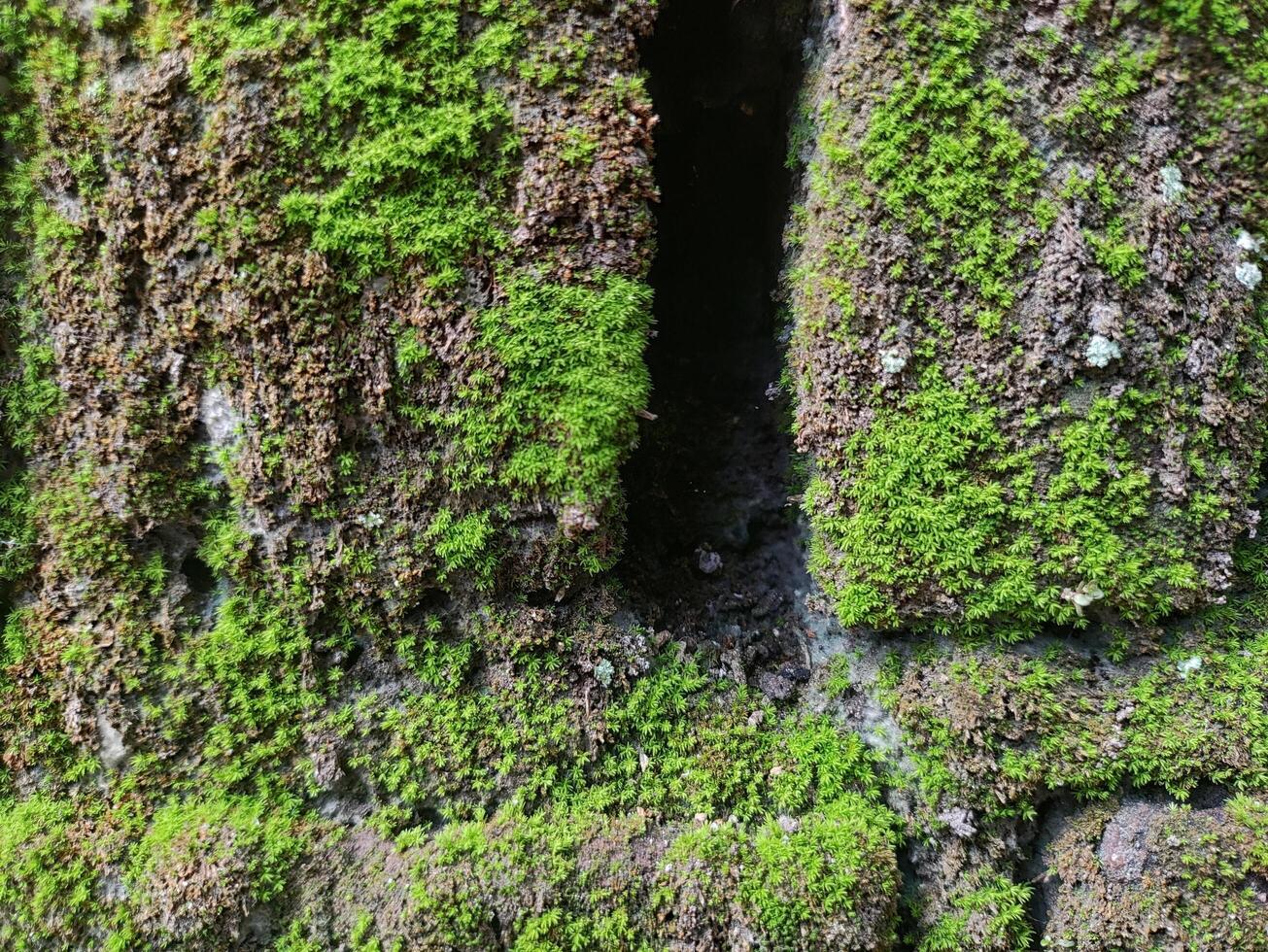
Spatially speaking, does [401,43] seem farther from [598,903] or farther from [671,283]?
[598,903]

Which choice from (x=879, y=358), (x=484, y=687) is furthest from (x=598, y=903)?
(x=879, y=358)

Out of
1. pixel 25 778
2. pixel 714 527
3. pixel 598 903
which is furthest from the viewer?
pixel 714 527

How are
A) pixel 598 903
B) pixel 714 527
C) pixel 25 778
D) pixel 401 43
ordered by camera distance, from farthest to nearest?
pixel 714 527
pixel 25 778
pixel 598 903
pixel 401 43

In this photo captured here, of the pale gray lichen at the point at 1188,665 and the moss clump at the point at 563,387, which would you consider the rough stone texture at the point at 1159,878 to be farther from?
the moss clump at the point at 563,387

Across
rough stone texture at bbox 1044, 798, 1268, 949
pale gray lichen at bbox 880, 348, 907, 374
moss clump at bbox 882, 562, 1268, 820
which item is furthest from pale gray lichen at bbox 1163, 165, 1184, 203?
rough stone texture at bbox 1044, 798, 1268, 949

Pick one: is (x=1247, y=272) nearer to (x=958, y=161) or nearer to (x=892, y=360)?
(x=958, y=161)

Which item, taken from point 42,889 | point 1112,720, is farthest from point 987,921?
point 42,889

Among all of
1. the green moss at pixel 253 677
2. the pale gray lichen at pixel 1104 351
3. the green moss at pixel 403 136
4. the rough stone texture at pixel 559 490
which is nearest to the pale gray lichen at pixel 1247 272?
the rough stone texture at pixel 559 490
